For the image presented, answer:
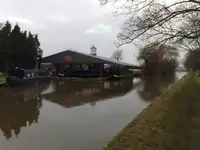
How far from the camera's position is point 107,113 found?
12.0 m

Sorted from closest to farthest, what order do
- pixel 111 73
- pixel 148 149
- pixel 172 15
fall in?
pixel 148 149
pixel 172 15
pixel 111 73

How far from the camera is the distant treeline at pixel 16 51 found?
129ft

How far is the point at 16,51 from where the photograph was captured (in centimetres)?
3959

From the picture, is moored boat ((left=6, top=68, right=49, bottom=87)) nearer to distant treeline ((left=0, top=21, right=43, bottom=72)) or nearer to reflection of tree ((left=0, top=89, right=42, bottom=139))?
distant treeline ((left=0, top=21, right=43, bottom=72))

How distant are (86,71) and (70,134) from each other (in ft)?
114

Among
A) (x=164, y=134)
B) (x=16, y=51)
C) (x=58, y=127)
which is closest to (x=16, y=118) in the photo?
(x=58, y=127)

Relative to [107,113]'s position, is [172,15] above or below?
above

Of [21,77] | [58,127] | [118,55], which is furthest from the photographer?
[118,55]

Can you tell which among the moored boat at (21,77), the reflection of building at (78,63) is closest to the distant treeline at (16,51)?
the reflection of building at (78,63)

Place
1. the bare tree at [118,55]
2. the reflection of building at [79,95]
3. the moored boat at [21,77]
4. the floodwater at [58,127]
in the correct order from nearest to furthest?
the floodwater at [58,127]
the reflection of building at [79,95]
the moored boat at [21,77]
the bare tree at [118,55]

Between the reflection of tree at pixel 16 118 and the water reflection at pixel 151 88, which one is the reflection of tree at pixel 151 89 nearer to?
the water reflection at pixel 151 88

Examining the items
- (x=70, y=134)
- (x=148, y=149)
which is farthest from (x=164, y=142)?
(x=70, y=134)

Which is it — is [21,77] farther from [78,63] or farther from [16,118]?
[16,118]

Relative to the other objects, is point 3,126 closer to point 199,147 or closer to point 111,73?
point 199,147
